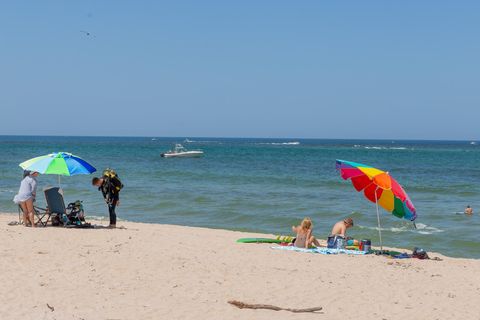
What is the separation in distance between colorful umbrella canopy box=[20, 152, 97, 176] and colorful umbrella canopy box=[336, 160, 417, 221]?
5601 mm

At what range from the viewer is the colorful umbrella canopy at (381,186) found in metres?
12.7

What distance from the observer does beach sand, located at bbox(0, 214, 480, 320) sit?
776cm

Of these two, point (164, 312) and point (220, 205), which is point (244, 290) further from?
point (220, 205)

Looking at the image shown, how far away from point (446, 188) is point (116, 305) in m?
26.5

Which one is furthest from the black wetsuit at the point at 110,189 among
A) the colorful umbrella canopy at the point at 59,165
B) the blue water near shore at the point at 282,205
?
the blue water near shore at the point at 282,205

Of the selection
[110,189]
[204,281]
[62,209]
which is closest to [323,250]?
[204,281]

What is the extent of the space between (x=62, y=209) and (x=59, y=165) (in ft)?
3.30

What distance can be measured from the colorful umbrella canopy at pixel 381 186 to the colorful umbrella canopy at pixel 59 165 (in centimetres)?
560

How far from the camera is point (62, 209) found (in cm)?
1416

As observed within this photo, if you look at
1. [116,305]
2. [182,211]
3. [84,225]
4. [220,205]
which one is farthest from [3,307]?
[220,205]

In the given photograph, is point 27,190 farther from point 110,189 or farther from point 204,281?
point 204,281

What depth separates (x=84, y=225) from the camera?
1434cm

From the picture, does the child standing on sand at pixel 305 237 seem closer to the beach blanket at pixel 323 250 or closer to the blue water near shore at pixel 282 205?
the beach blanket at pixel 323 250

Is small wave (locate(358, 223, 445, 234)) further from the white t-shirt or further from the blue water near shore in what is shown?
the white t-shirt
